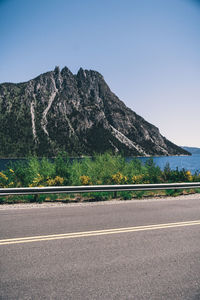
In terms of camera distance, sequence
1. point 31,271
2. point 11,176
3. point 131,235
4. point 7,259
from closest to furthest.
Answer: point 31,271 → point 7,259 → point 131,235 → point 11,176

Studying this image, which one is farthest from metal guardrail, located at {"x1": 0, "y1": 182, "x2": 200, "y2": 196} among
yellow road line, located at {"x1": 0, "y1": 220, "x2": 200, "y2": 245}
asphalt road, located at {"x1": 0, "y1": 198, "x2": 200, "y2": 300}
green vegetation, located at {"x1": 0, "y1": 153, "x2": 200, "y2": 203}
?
yellow road line, located at {"x1": 0, "y1": 220, "x2": 200, "y2": 245}

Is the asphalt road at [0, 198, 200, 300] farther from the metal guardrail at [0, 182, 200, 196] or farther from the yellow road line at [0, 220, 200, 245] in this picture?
the metal guardrail at [0, 182, 200, 196]

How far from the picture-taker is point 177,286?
9.68ft

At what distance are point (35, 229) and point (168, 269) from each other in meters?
3.26

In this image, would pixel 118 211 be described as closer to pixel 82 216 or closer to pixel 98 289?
pixel 82 216

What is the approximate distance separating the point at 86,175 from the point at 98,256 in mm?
8078

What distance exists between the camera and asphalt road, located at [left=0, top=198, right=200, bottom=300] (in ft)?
9.27

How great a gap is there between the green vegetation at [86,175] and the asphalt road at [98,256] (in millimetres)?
2935

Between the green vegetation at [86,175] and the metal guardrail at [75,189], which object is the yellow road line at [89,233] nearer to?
the metal guardrail at [75,189]

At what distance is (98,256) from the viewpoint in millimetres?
3770

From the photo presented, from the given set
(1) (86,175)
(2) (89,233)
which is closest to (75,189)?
(1) (86,175)

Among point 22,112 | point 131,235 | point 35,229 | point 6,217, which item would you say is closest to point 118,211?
point 131,235

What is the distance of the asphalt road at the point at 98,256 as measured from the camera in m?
2.83

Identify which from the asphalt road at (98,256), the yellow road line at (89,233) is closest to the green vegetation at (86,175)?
the asphalt road at (98,256)
